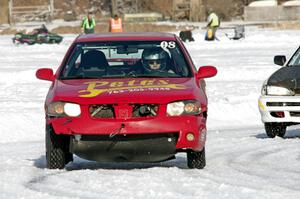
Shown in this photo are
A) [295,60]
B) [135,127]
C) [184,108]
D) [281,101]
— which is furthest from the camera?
[295,60]

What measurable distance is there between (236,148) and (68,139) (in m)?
3.17

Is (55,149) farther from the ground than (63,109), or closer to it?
closer to it

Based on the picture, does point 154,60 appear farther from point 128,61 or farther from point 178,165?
point 178,165

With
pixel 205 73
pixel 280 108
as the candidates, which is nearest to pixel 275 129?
pixel 280 108

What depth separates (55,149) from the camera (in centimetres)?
968

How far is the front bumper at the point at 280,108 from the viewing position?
13.1 m

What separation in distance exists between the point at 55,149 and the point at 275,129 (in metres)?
4.90

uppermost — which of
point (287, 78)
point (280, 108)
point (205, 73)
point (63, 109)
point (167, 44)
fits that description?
point (167, 44)

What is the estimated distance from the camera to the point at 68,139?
9.81 metres

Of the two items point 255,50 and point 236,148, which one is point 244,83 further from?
point 255,50

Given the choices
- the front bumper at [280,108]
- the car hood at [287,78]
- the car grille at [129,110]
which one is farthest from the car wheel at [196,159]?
the car hood at [287,78]

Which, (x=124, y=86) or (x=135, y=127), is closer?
(x=135, y=127)

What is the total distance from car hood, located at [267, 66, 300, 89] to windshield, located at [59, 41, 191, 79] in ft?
9.14

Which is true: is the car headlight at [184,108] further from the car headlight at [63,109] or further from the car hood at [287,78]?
the car hood at [287,78]
